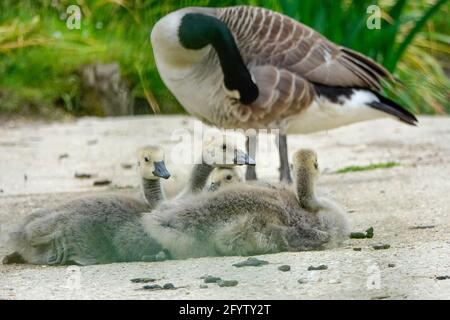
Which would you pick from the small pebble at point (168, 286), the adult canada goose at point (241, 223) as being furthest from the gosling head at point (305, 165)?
the small pebble at point (168, 286)

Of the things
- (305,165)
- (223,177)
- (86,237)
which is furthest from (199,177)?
(86,237)

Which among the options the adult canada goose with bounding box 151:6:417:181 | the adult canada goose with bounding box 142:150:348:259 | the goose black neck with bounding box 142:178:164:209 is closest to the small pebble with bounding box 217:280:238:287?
the adult canada goose with bounding box 142:150:348:259

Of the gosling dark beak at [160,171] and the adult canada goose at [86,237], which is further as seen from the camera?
the gosling dark beak at [160,171]

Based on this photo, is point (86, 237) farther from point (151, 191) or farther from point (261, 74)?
point (261, 74)

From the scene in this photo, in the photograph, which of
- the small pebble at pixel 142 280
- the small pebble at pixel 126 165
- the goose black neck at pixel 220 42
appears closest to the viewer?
the small pebble at pixel 142 280

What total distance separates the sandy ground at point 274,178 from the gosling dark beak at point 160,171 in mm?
404

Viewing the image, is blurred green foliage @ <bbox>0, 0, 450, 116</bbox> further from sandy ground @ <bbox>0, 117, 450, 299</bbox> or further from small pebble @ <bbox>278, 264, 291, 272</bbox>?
small pebble @ <bbox>278, 264, 291, 272</bbox>

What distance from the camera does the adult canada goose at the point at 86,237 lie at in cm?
369

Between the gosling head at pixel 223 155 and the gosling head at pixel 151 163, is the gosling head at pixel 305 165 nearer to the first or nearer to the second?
the gosling head at pixel 223 155

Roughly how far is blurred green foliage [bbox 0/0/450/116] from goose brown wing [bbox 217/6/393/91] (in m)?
2.53

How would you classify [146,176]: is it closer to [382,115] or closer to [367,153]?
[382,115]

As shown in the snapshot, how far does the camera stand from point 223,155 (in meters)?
4.13
